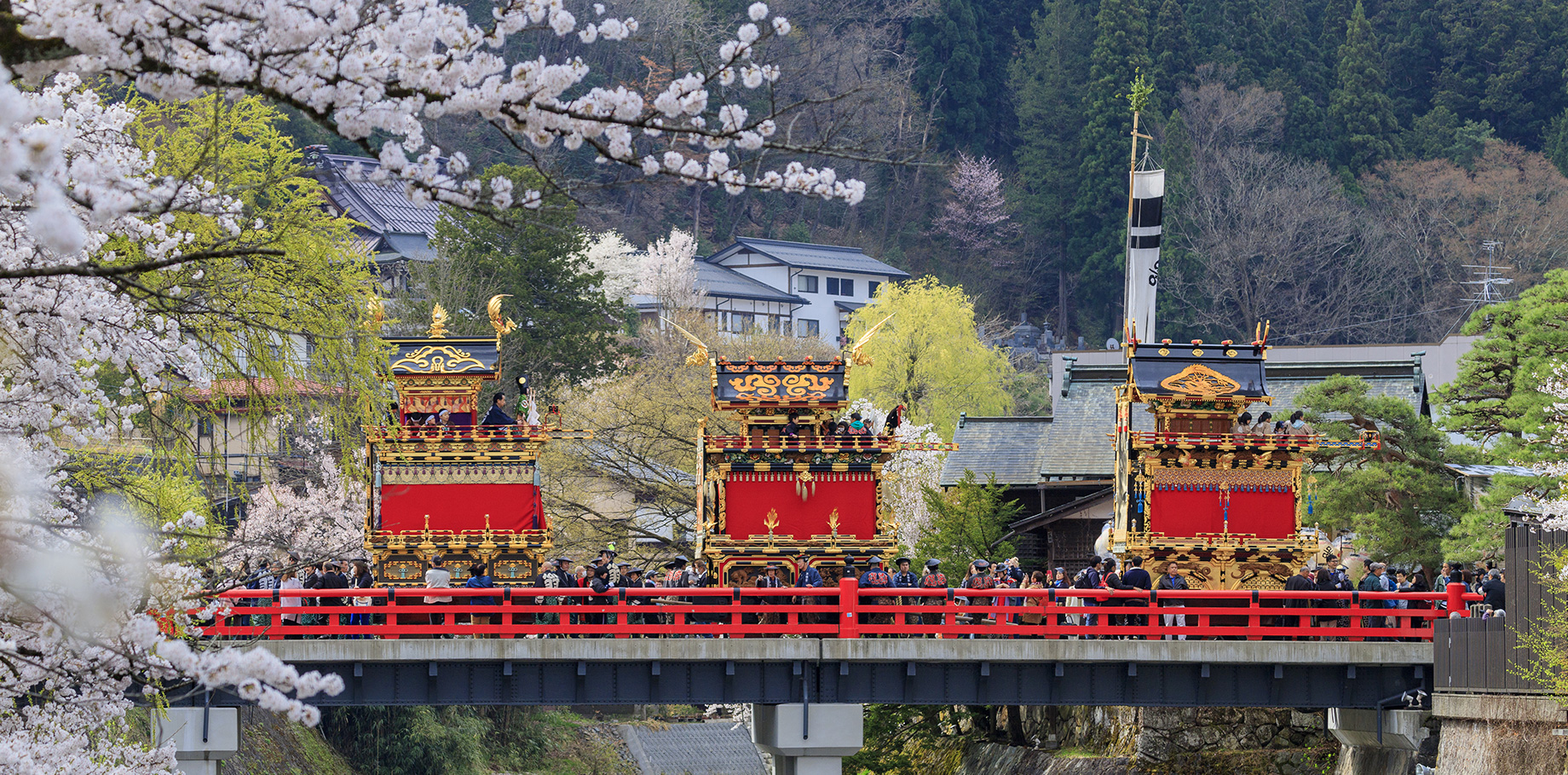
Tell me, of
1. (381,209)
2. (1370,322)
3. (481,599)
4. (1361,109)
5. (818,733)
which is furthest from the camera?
(1361,109)

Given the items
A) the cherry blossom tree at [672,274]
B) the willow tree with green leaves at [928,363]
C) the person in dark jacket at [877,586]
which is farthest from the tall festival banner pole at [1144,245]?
the cherry blossom tree at [672,274]

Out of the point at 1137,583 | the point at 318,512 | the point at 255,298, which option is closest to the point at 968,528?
the point at 1137,583

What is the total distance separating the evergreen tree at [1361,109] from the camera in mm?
73562

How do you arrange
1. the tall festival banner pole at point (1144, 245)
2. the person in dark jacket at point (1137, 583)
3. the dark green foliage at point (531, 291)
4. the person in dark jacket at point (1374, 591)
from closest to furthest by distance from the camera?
the person in dark jacket at point (1374, 591) → the person in dark jacket at point (1137, 583) → the tall festival banner pole at point (1144, 245) → the dark green foliage at point (531, 291)

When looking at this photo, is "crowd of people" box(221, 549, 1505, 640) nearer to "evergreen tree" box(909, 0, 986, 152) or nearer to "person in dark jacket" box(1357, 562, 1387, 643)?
"person in dark jacket" box(1357, 562, 1387, 643)

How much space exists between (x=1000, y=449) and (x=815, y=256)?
3494 centimetres

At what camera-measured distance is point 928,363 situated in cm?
5628

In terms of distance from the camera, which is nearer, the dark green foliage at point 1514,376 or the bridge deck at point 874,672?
the bridge deck at point 874,672

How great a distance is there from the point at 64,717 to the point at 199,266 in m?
4.30

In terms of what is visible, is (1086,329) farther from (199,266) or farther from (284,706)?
(284,706)

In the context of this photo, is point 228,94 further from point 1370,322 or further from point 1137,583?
point 1370,322

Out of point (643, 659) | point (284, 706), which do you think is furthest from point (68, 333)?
point (643, 659)

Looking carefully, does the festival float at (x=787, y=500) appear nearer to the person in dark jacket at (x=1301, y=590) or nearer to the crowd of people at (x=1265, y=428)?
the crowd of people at (x=1265, y=428)

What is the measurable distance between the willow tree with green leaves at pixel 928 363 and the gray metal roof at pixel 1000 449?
11.3 m
